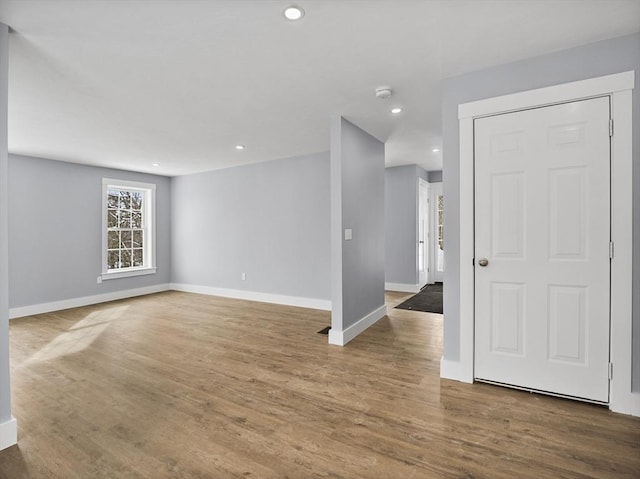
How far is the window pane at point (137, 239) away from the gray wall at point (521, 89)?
21.0 feet

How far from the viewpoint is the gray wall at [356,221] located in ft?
12.0

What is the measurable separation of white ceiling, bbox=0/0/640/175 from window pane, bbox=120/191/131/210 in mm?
2555

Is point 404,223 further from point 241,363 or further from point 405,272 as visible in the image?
point 241,363

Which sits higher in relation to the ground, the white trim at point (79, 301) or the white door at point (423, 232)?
the white door at point (423, 232)

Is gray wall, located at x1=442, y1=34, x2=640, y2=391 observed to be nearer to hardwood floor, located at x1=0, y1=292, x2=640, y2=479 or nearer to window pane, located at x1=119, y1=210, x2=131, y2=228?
hardwood floor, located at x1=0, y1=292, x2=640, y2=479

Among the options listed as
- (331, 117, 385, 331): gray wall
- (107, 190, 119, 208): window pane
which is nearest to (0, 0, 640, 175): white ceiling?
(331, 117, 385, 331): gray wall

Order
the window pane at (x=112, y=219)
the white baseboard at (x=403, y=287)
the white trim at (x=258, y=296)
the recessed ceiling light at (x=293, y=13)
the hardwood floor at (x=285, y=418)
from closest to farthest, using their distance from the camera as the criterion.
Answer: the hardwood floor at (x=285, y=418) → the recessed ceiling light at (x=293, y=13) → the white trim at (x=258, y=296) → the window pane at (x=112, y=219) → the white baseboard at (x=403, y=287)

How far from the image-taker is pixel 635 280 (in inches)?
85.4

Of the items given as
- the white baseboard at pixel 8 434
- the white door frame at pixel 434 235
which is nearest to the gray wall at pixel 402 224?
the white door frame at pixel 434 235

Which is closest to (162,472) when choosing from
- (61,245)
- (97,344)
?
(97,344)

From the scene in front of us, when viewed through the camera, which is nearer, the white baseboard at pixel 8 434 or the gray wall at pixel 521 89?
the white baseboard at pixel 8 434

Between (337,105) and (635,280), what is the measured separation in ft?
9.15

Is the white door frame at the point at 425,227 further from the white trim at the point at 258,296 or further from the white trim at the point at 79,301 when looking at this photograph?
the white trim at the point at 79,301

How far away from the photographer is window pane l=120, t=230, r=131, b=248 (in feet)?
21.5
